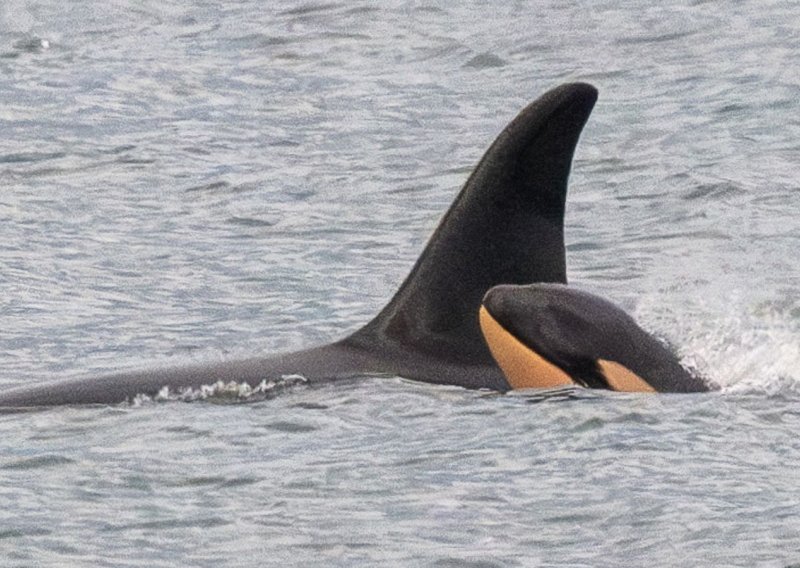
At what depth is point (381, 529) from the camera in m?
8.55

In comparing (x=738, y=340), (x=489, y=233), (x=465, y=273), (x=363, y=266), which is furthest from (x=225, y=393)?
(x=363, y=266)

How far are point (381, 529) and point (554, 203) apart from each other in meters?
2.73

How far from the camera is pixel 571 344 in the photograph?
10461 millimetres

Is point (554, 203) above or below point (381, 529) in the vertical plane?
above

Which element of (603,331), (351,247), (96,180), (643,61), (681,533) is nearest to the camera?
(681,533)

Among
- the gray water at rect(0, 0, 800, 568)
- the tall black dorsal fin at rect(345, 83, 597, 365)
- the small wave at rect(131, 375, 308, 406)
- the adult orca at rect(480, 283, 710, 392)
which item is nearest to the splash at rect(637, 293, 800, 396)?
the gray water at rect(0, 0, 800, 568)

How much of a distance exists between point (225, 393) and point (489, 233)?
55.6 inches

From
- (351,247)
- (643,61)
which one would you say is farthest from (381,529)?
(643,61)

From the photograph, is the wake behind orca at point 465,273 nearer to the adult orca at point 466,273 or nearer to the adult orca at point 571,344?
the adult orca at point 466,273

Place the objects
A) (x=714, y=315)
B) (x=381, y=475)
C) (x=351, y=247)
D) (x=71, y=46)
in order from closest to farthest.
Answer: (x=381, y=475)
(x=714, y=315)
(x=351, y=247)
(x=71, y=46)

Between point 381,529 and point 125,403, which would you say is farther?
point 125,403

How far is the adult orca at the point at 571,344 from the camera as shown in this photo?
10391mm

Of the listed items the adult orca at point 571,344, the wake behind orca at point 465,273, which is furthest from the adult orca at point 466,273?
the adult orca at point 571,344

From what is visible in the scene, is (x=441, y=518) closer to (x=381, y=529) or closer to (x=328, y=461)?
(x=381, y=529)
